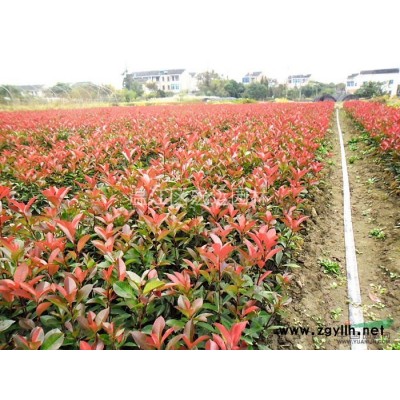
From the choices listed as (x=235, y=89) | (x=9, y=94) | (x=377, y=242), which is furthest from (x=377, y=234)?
(x=235, y=89)

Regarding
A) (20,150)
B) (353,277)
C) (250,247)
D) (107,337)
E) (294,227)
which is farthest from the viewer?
(20,150)

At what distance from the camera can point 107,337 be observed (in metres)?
1.03

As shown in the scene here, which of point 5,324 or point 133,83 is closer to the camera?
point 5,324

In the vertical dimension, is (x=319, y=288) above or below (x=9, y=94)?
below

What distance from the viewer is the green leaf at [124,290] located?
1.08 meters

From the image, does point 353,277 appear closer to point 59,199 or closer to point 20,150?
point 59,199

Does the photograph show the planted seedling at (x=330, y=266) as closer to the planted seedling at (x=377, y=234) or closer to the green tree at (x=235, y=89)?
the planted seedling at (x=377, y=234)

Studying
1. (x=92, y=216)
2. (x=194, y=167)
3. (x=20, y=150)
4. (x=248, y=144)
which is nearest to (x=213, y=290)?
(x=92, y=216)

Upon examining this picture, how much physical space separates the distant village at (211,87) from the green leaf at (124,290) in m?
1.66

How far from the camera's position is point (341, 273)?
1.81m

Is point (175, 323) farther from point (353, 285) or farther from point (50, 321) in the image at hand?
point (353, 285)

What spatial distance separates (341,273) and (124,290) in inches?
49.4

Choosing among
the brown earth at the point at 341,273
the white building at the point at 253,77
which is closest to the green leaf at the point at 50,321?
the brown earth at the point at 341,273

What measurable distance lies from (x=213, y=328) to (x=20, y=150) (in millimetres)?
3102
